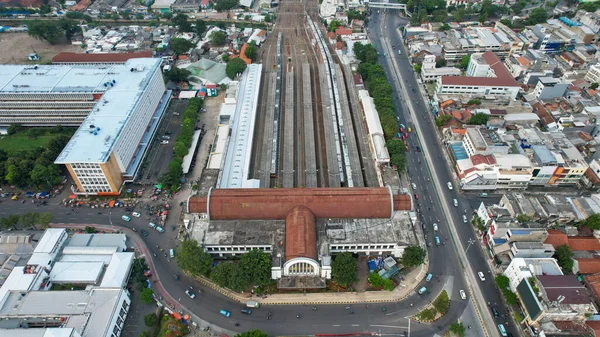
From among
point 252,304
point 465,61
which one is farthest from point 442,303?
point 465,61

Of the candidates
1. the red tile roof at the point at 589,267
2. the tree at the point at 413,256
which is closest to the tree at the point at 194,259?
the tree at the point at 413,256

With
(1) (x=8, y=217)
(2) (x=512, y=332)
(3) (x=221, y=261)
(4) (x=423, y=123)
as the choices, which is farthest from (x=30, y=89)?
(2) (x=512, y=332)

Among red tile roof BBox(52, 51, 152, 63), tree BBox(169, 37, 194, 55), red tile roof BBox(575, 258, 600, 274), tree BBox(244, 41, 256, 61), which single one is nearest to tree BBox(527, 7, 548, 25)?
tree BBox(244, 41, 256, 61)

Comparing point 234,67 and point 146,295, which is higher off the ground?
point 234,67

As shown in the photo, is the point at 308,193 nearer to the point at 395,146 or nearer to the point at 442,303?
the point at 395,146

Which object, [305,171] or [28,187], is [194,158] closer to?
[305,171]

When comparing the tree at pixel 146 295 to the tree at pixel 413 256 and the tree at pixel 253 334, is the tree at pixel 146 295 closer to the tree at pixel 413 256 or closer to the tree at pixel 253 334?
the tree at pixel 253 334

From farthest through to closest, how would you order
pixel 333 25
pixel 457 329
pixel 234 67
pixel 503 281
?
pixel 333 25, pixel 234 67, pixel 503 281, pixel 457 329
